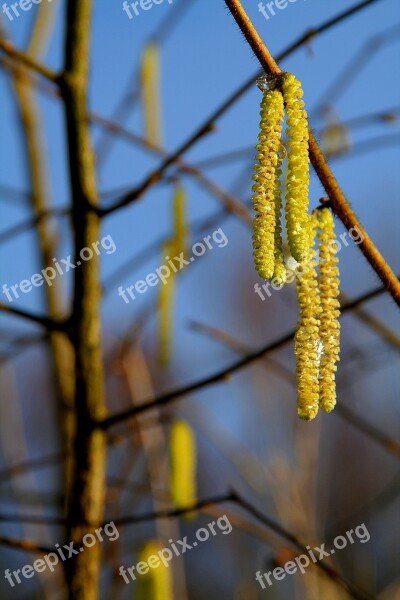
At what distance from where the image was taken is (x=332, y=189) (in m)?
0.81

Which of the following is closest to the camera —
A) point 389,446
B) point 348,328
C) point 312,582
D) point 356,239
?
point 356,239

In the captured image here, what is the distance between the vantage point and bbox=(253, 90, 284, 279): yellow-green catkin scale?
816 millimetres

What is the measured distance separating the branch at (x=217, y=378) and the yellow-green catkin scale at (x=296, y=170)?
1.02ft

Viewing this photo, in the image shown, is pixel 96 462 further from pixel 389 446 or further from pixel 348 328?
pixel 348 328

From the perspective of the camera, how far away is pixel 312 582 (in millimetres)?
2137

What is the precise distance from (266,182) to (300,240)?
0.28 feet

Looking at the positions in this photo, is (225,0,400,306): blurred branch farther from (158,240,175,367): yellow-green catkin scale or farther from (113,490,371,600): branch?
(158,240,175,367): yellow-green catkin scale

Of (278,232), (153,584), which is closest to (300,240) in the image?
(278,232)

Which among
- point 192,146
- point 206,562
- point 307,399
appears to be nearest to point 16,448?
point 192,146

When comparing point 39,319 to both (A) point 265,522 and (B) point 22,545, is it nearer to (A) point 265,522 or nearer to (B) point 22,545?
(B) point 22,545

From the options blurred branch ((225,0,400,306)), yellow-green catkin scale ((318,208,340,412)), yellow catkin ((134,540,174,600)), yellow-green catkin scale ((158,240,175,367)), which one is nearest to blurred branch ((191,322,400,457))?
yellow-green catkin scale ((158,240,175,367))

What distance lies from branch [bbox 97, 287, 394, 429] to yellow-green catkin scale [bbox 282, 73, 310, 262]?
0.31m

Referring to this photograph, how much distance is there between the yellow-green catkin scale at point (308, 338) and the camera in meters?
0.83

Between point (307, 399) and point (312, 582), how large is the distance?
4.91ft
